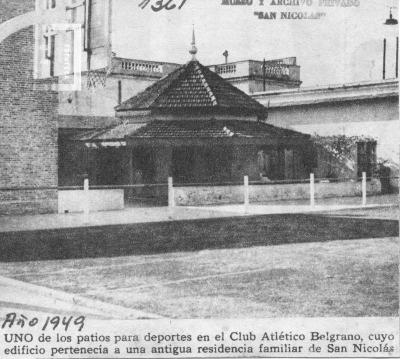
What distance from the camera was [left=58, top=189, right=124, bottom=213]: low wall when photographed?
1563 cm

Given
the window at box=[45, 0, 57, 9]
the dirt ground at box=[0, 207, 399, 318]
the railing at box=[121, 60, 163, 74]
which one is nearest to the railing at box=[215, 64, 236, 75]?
the railing at box=[121, 60, 163, 74]

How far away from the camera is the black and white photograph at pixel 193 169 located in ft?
24.7

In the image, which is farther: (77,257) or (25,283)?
(77,257)

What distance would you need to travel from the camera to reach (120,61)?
1145 inches

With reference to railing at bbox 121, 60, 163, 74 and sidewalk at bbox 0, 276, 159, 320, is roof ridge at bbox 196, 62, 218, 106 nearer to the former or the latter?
railing at bbox 121, 60, 163, 74

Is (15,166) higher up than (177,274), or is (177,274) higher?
(15,166)

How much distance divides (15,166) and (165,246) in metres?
5.25

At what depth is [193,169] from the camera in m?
21.3

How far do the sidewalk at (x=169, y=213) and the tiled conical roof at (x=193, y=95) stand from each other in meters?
4.43

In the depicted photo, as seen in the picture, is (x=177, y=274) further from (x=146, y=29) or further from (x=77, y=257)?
(x=146, y=29)

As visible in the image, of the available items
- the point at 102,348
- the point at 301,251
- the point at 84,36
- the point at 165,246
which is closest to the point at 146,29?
the point at 84,36

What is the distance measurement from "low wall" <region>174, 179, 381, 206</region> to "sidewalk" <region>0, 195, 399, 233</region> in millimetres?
609

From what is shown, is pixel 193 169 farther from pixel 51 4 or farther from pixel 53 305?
pixel 53 305

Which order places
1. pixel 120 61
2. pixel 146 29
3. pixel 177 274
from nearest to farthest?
pixel 177 274 → pixel 146 29 → pixel 120 61
